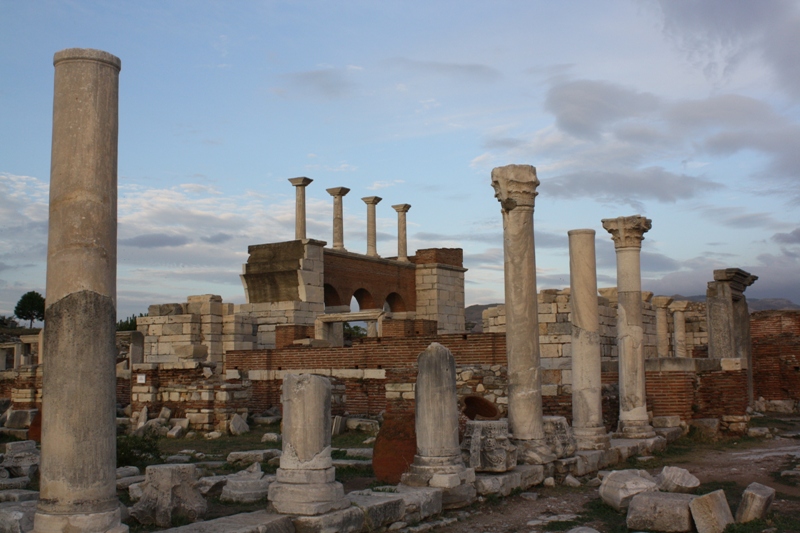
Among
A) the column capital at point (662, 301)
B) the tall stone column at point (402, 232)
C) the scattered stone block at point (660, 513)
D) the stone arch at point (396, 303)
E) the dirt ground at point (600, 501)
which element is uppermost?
the tall stone column at point (402, 232)

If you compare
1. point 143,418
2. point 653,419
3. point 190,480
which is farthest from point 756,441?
point 143,418

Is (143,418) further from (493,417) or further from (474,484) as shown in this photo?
(474,484)

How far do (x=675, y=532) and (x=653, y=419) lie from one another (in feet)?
25.8

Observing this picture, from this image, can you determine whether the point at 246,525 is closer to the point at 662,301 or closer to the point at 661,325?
the point at 662,301

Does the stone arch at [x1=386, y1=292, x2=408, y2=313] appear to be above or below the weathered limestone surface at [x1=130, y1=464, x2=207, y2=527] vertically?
above

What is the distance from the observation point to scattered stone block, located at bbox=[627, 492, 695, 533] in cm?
725

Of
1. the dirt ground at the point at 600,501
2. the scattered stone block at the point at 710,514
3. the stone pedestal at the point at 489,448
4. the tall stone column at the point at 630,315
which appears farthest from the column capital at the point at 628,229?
the scattered stone block at the point at 710,514

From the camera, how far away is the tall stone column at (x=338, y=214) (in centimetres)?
2828

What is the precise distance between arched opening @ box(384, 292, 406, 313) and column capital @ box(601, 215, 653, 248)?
16.7 meters

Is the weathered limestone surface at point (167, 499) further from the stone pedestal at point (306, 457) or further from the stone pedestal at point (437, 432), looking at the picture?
the stone pedestal at point (437, 432)

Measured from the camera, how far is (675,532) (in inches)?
286

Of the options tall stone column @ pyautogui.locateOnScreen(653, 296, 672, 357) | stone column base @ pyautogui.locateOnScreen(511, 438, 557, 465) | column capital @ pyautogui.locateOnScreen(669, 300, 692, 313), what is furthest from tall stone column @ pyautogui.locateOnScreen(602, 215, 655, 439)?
column capital @ pyautogui.locateOnScreen(669, 300, 692, 313)

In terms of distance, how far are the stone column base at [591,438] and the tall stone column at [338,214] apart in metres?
17.3

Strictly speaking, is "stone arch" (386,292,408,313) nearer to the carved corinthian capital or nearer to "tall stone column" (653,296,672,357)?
"tall stone column" (653,296,672,357)
